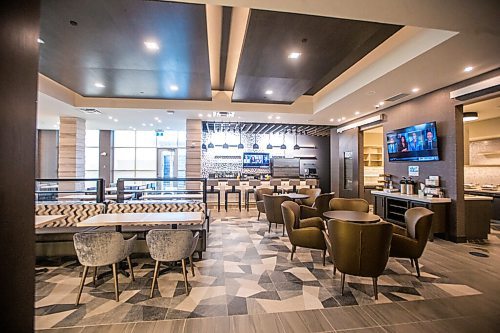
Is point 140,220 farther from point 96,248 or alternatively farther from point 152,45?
point 152,45

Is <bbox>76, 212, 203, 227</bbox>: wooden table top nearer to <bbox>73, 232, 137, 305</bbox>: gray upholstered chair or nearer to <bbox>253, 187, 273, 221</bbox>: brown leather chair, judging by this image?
<bbox>73, 232, 137, 305</bbox>: gray upholstered chair

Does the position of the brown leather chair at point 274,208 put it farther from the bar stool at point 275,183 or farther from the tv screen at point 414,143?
the bar stool at point 275,183

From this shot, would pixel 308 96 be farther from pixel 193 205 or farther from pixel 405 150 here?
pixel 193 205

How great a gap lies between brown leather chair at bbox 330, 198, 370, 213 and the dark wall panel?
16.3 ft

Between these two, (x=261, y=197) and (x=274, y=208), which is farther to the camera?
(x=261, y=197)

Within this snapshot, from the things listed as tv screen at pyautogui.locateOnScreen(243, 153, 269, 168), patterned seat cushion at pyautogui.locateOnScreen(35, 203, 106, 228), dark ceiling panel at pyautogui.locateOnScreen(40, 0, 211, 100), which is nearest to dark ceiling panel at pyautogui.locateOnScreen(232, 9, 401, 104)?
dark ceiling panel at pyautogui.locateOnScreen(40, 0, 211, 100)

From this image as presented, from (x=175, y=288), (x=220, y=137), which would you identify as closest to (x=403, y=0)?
(x=175, y=288)

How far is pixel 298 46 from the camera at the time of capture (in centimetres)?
437

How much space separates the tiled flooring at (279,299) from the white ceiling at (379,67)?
3361 mm

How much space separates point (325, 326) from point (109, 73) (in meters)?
6.26

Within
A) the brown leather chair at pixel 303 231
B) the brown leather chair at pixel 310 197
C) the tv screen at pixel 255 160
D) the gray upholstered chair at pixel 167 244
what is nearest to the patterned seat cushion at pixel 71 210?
the gray upholstered chair at pixel 167 244

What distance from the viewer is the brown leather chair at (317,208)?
564 centimetres

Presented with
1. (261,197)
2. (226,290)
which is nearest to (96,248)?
(226,290)

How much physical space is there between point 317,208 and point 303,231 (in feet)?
6.25
